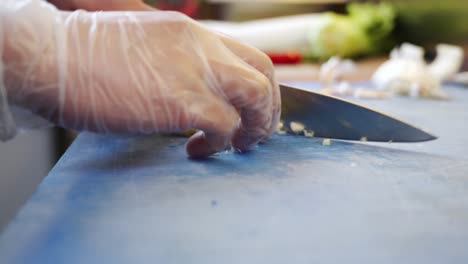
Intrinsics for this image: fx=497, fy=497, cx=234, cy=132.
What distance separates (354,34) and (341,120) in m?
1.29

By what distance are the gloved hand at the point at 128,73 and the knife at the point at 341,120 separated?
0.49 feet

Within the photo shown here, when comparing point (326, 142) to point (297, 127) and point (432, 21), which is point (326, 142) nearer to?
point (297, 127)

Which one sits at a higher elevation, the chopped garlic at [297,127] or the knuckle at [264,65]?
the knuckle at [264,65]

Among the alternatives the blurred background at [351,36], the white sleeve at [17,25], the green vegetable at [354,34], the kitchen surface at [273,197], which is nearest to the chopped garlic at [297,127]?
the kitchen surface at [273,197]

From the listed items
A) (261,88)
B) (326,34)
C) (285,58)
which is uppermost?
(261,88)

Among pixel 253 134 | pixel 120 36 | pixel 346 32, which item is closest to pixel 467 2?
pixel 346 32

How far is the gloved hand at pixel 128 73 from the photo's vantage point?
0.54 meters

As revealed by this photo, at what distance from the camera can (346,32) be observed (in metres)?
1.98

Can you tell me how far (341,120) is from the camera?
0.81 m

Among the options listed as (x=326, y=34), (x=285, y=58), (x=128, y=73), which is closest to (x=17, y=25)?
(x=128, y=73)

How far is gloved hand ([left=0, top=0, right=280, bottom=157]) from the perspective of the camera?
54 centimetres

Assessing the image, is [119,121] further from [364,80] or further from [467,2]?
[467,2]

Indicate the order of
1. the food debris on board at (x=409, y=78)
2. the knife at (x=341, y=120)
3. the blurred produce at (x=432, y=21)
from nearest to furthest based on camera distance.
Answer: the knife at (x=341, y=120), the food debris on board at (x=409, y=78), the blurred produce at (x=432, y=21)

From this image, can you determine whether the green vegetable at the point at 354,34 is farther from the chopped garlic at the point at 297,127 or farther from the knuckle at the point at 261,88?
the knuckle at the point at 261,88
